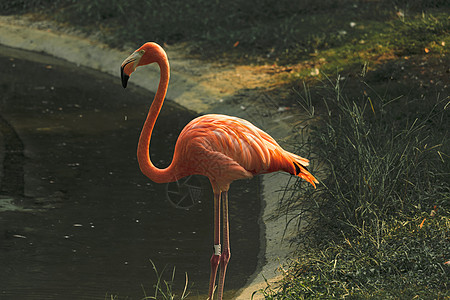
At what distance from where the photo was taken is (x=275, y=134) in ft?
28.0

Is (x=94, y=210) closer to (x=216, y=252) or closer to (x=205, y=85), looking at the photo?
(x=216, y=252)

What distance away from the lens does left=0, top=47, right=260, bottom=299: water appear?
547 centimetres

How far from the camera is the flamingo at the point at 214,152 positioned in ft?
15.4

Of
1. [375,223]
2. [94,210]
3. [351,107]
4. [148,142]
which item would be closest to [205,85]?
[351,107]

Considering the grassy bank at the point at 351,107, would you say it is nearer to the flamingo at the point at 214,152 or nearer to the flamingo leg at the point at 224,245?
the flamingo leg at the point at 224,245

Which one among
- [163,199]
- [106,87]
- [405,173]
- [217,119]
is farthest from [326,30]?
[217,119]

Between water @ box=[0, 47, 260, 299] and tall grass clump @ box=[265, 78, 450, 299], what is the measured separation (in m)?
0.74

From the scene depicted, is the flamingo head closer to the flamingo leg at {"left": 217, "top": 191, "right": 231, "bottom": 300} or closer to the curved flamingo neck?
the curved flamingo neck

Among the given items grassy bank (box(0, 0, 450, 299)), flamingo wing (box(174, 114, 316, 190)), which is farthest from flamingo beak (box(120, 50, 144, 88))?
grassy bank (box(0, 0, 450, 299))

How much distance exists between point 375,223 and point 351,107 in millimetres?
2550

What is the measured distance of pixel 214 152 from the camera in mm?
4680

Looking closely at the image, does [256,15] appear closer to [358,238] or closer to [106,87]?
[106,87]

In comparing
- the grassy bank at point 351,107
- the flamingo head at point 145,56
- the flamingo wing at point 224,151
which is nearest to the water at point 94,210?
the grassy bank at point 351,107

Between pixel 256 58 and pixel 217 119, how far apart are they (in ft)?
23.4
